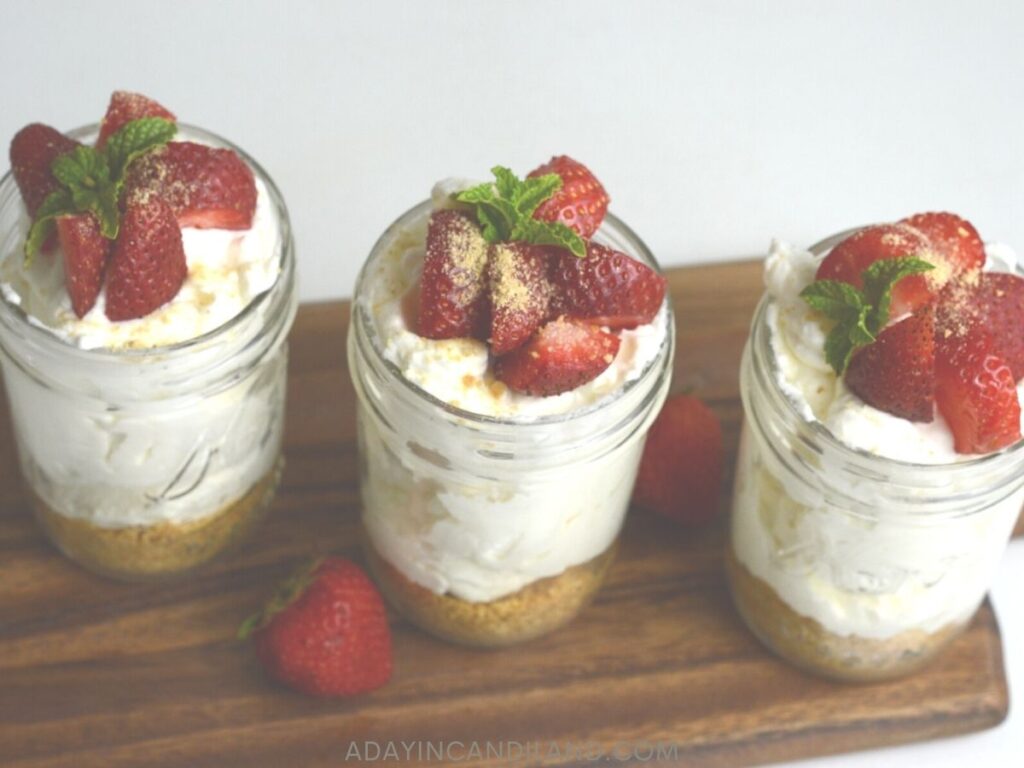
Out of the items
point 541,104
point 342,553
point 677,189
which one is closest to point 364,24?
point 541,104

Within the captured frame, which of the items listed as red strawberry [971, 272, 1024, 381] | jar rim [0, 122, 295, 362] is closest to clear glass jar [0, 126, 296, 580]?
jar rim [0, 122, 295, 362]

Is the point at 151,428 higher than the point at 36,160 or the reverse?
the reverse

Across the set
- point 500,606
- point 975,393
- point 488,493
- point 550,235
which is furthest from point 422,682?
point 975,393

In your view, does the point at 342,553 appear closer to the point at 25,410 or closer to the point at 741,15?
the point at 25,410

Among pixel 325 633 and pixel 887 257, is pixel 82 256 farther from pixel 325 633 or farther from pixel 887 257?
pixel 887 257

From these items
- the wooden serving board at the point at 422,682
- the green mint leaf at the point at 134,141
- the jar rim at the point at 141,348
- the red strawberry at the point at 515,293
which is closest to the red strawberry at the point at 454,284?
the red strawberry at the point at 515,293

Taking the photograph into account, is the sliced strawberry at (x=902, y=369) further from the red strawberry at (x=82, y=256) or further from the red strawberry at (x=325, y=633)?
the red strawberry at (x=82, y=256)
